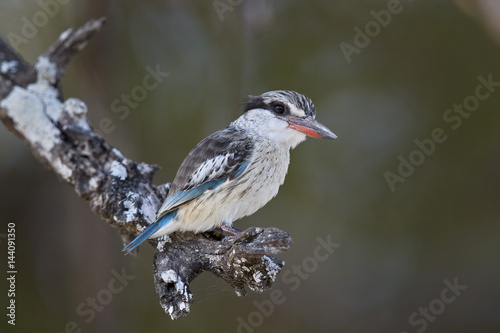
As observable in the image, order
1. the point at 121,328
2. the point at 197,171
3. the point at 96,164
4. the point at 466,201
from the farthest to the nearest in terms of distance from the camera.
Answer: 1. the point at 466,201
2. the point at 121,328
3. the point at 96,164
4. the point at 197,171

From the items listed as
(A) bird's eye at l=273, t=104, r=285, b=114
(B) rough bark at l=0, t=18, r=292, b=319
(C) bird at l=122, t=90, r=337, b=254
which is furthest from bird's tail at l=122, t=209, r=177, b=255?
(A) bird's eye at l=273, t=104, r=285, b=114

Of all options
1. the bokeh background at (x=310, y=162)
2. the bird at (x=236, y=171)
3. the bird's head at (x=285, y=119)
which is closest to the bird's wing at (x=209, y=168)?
the bird at (x=236, y=171)

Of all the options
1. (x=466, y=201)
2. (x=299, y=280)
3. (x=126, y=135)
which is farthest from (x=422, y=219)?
(x=126, y=135)

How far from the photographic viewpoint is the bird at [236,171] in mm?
2887

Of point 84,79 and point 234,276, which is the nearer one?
point 234,276

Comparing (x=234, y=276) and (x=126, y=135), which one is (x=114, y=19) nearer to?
(x=126, y=135)

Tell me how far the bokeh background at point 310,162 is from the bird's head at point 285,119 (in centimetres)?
149

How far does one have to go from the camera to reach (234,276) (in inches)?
101

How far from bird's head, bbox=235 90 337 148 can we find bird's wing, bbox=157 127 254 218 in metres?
0.13

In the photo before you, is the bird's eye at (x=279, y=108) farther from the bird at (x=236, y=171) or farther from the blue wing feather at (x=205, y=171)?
the blue wing feather at (x=205, y=171)

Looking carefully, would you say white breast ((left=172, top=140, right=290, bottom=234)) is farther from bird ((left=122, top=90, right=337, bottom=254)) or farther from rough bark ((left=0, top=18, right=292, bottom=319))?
rough bark ((left=0, top=18, right=292, bottom=319))

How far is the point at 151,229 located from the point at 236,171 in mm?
504

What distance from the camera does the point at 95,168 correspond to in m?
3.17

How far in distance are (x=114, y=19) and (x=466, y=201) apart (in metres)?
3.40
